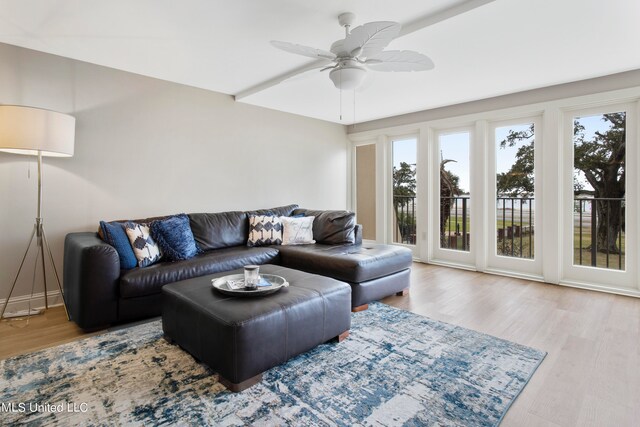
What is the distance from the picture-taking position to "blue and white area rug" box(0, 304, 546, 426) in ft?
5.11

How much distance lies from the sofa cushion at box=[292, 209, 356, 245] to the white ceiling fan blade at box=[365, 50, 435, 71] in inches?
75.2

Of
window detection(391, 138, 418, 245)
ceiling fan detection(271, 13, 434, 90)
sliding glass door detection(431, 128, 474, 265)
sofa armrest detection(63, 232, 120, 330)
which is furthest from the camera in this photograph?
window detection(391, 138, 418, 245)

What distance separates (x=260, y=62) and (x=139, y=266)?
215 centimetres

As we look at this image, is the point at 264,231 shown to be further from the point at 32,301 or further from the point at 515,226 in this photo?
the point at 515,226

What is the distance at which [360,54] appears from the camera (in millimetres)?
2205

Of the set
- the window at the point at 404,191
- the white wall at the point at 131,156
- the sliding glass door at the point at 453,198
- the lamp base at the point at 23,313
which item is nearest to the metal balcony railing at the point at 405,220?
the window at the point at 404,191

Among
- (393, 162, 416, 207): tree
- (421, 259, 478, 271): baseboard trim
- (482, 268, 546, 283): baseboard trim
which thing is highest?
(393, 162, 416, 207): tree

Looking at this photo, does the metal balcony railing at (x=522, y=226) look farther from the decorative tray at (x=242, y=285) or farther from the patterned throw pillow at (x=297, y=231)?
the decorative tray at (x=242, y=285)

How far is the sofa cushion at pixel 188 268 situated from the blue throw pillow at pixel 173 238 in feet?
0.35

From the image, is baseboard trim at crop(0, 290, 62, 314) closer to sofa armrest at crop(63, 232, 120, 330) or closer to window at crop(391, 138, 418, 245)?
sofa armrest at crop(63, 232, 120, 330)

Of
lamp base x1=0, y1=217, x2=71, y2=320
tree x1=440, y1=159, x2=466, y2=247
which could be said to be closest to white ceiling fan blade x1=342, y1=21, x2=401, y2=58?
lamp base x1=0, y1=217, x2=71, y2=320

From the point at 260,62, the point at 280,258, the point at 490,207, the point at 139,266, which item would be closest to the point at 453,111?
the point at 490,207

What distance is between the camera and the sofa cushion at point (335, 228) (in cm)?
390

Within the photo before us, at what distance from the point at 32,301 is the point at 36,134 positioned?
1.52 m
